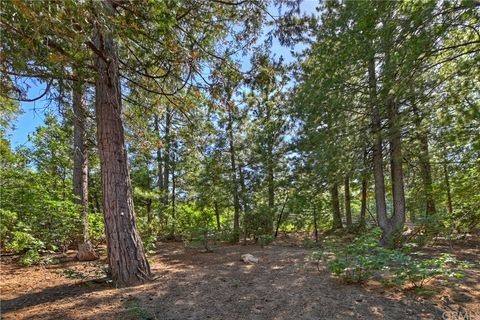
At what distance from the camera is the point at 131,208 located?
12.4ft

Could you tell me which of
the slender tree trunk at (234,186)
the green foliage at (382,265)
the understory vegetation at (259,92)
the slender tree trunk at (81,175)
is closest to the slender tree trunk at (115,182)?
the understory vegetation at (259,92)

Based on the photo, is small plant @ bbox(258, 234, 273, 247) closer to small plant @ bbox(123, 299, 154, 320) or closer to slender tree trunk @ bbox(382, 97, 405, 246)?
slender tree trunk @ bbox(382, 97, 405, 246)

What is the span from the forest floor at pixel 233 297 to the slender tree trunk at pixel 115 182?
27cm

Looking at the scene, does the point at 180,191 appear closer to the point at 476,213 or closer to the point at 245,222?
the point at 245,222

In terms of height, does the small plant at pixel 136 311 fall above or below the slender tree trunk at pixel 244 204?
below

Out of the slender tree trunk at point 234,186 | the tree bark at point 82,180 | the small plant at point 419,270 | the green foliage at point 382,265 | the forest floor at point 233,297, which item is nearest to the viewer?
the forest floor at point 233,297

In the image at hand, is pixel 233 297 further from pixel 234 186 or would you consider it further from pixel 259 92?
pixel 234 186

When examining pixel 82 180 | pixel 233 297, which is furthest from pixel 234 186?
pixel 233 297

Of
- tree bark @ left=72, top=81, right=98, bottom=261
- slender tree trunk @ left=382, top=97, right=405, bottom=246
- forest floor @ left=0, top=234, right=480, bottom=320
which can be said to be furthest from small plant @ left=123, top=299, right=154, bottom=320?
slender tree trunk @ left=382, top=97, right=405, bottom=246

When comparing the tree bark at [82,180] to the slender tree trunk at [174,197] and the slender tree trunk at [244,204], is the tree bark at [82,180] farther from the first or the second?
the slender tree trunk at [244,204]

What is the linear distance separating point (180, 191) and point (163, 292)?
819cm

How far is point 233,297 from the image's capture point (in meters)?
3.34

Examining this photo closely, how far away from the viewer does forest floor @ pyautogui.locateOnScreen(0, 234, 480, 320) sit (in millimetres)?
2828

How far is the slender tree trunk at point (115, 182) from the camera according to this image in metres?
3.61
